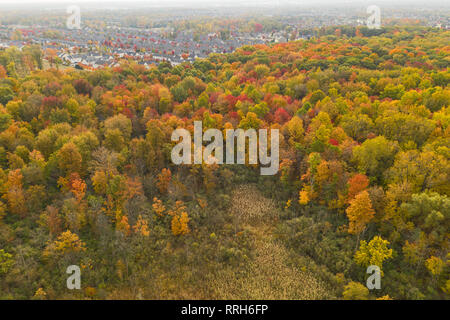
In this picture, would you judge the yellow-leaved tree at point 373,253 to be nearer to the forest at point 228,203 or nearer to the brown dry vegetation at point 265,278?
the forest at point 228,203

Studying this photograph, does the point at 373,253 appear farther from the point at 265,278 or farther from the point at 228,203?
the point at 228,203

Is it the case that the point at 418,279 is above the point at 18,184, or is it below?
below

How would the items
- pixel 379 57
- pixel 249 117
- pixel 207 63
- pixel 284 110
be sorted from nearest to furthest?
pixel 249 117
pixel 284 110
pixel 379 57
pixel 207 63

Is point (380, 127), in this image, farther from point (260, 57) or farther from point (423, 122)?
point (260, 57)

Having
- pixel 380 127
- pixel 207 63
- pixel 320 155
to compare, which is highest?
pixel 207 63

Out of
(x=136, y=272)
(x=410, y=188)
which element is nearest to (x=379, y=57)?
(x=410, y=188)

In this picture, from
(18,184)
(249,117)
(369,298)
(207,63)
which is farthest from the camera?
(207,63)

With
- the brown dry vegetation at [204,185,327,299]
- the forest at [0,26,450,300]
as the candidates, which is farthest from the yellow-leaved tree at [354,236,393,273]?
the brown dry vegetation at [204,185,327,299]

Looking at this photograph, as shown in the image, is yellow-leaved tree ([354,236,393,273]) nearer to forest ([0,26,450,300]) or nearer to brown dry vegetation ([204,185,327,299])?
forest ([0,26,450,300])
